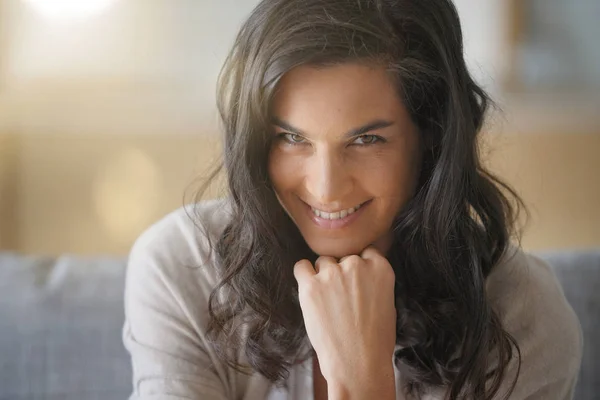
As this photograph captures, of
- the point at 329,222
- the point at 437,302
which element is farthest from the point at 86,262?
the point at 437,302

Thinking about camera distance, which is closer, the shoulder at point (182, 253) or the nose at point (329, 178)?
the nose at point (329, 178)

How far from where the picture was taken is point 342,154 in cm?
100

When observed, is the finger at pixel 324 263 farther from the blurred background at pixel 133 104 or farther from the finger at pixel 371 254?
the blurred background at pixel 133 104

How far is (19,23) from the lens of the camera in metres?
1.99

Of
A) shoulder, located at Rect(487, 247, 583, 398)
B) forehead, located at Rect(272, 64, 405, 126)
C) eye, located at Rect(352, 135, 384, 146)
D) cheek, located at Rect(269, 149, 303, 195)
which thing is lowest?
shoulder, located at Rect(487, 247, 583, 398)

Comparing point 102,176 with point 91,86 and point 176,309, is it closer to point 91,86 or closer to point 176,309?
point 91,86

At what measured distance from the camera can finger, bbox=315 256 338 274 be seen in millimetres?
1070

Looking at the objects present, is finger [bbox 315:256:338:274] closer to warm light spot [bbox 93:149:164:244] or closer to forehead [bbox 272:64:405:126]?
forehead [bbox 272:64:405:126]

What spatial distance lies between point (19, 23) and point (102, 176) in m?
0.46

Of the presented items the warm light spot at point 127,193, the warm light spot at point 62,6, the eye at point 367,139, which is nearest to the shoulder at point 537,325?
the eye at point 367,139

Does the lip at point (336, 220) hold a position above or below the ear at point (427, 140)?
below

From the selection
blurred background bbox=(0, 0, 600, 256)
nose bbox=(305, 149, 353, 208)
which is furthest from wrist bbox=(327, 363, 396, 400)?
blurred background bbox=(0, 0, 600, 256)

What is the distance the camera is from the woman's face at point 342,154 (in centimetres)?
97

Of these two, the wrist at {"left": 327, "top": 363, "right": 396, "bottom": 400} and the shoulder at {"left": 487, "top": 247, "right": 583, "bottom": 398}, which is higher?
the shoulder at {"left": 487, "top": 247, "right": 583, "bottom": 398}
